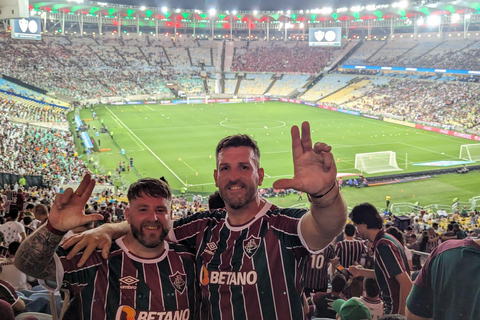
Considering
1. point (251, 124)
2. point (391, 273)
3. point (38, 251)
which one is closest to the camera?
point (38, 251)

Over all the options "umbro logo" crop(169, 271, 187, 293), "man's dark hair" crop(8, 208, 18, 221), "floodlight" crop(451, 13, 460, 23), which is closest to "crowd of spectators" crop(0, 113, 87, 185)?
"man's dark hair" crop(8, 208, 18, 221)

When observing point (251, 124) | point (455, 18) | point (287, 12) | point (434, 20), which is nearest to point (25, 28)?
point (251, 124)

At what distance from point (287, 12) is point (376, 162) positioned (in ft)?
230

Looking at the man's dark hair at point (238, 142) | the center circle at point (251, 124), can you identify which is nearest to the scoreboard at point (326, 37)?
→ the center circle at point (251, 124)

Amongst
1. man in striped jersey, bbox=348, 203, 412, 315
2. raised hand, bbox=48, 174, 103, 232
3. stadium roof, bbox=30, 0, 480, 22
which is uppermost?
stadium roof, bbox=30, 0, 480, 22

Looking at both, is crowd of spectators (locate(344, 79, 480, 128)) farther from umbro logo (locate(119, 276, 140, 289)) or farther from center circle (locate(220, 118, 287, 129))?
umbro logo (locate(119, 276, 140, 289))

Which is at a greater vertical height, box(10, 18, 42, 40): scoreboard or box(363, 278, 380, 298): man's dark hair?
box(10, 18, 42, 40): scoreboard

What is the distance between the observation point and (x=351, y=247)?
25.2 ft

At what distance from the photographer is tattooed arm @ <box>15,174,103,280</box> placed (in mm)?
3816

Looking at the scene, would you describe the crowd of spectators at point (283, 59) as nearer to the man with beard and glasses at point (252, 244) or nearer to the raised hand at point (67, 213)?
the man with beard and glasses at point (252, 244)


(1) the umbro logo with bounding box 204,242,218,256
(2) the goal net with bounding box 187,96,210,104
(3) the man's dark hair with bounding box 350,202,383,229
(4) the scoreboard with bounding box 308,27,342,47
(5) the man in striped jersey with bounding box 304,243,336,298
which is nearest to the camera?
(1) the umbro logo with bounding box 204,242,218,256

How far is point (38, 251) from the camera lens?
3.82m

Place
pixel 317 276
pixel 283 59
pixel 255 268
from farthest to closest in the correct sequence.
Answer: pixel 283 59 < pixel 317 276 < pixel 255 268

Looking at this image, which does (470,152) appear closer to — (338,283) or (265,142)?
(265,142)
